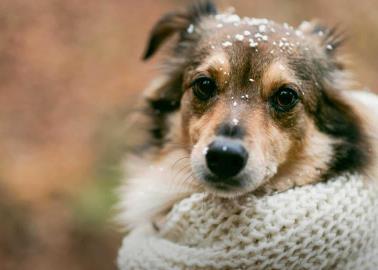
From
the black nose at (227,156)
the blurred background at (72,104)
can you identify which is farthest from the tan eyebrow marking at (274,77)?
the blurred background at (72,104)

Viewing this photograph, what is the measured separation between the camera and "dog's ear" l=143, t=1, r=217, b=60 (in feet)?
8.54

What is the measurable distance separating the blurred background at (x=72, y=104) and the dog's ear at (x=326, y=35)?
1808 millimetres

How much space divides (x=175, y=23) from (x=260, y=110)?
2.51 ft

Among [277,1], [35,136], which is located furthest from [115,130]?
[277,1]

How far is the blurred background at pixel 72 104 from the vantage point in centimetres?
419

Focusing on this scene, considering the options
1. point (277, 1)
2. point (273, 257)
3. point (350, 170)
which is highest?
point (277, 1)

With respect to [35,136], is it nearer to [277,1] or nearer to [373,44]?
[277,1]

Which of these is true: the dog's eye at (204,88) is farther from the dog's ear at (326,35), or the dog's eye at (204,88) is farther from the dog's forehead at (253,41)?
the dog's ear at (326,35)

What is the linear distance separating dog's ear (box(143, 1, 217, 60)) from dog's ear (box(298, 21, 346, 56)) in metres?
0.43

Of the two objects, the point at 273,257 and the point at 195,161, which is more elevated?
the point at 195,161

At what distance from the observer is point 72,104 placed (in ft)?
15.7

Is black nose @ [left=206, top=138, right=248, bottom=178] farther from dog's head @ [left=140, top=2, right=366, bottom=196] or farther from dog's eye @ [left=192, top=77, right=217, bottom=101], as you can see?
dog's eye @ [left=192, top=77, right=217, bottom=101]

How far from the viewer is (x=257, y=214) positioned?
202 centimetres

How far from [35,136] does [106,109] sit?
586 mm
